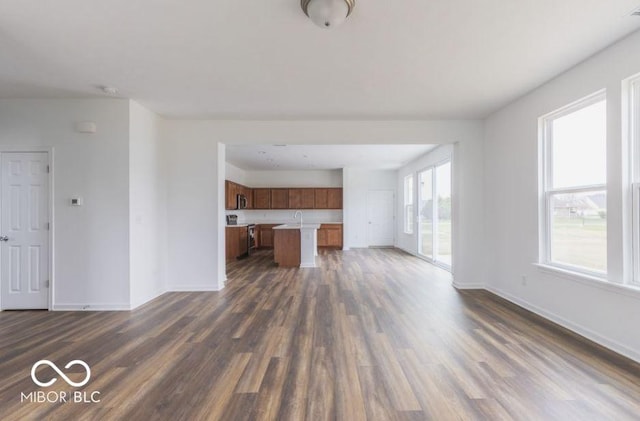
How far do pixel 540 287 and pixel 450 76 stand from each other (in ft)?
8.52

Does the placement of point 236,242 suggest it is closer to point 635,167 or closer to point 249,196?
point 249,196

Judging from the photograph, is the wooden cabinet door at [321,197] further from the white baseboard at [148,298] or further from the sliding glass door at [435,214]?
the white baseboard at [148,298]

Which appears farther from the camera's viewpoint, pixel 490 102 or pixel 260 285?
pixel 260 285

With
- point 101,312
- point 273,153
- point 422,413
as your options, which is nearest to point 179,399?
point 422,413

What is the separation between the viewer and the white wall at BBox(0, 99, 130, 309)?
3463mm

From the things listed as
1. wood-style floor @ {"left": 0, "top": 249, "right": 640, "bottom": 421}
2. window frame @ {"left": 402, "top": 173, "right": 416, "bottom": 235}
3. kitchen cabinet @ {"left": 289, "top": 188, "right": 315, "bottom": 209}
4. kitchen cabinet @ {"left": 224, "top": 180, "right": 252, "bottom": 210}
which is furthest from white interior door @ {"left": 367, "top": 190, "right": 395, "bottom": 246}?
wood-style floor @ {"left": 0, "top": 249, "right": 640, "bottom": 421}

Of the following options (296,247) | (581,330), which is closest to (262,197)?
(296,247)

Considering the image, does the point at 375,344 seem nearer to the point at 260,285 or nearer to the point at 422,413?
the point at 422,413

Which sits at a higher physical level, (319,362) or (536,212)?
(536,212)

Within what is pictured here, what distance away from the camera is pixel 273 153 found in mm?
6730

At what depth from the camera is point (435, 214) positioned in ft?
21.1

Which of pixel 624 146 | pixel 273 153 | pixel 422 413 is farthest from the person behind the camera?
pixel 273 153

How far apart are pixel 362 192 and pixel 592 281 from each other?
23.2ft

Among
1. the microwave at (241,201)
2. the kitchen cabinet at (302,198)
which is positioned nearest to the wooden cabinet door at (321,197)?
the kitchen cabinet at (302,198)
